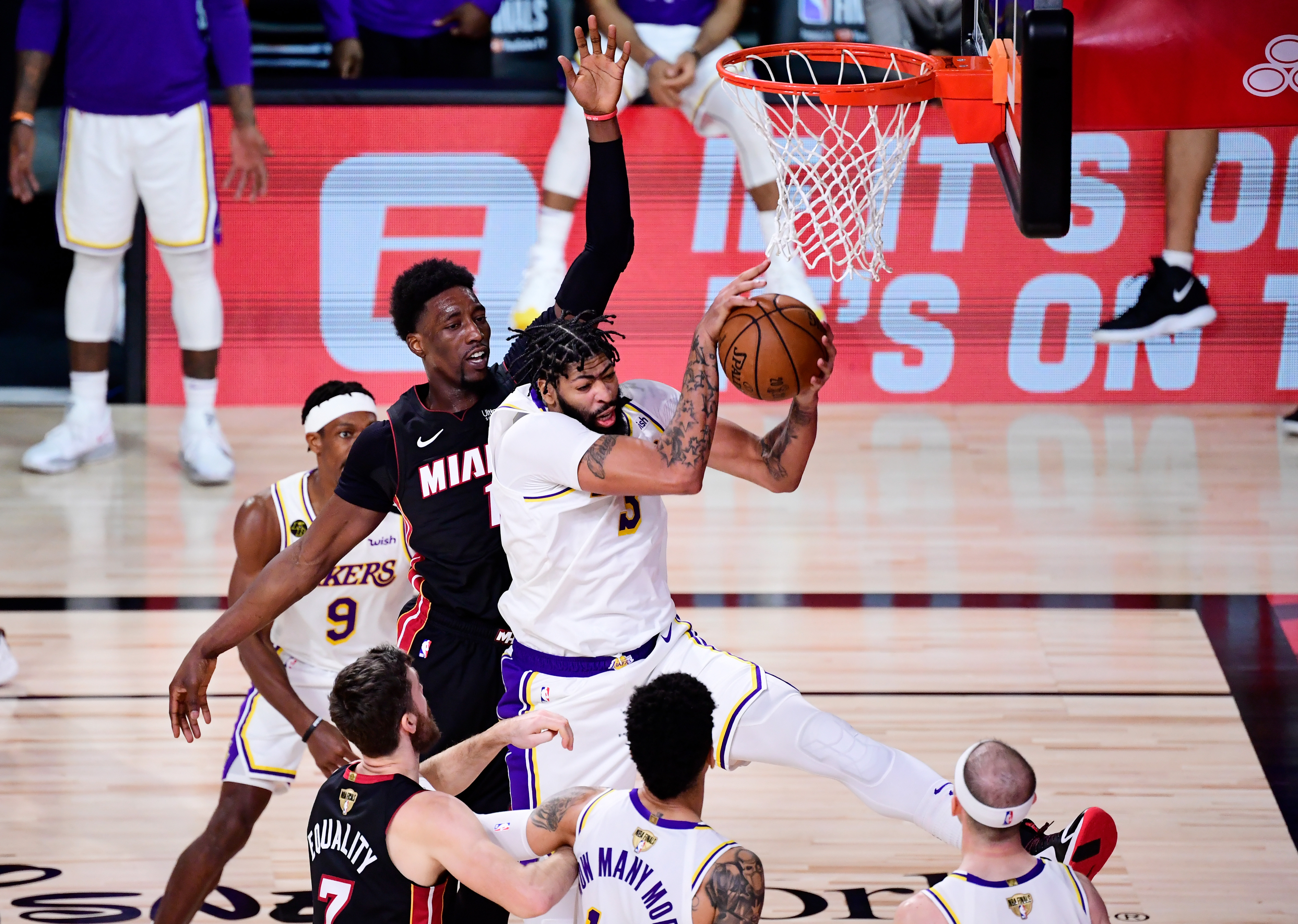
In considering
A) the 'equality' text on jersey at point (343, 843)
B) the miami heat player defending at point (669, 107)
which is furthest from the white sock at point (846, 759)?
the miami heat player defending at point (669, 107)

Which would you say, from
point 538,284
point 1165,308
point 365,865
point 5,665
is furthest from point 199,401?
point 365,865

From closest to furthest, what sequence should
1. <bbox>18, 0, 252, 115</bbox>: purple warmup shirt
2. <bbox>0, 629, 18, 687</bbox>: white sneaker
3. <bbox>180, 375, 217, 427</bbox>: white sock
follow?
<bbox>0, 629, 18, 687</bbox>: white sneaker → <bbox>18, 0, 252, 115</bbox>: purple warmup shirt → <bbox>180, 375, 217, 427</bbox>: white sock

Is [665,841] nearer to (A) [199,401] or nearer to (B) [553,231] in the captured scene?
(A) [199,401]

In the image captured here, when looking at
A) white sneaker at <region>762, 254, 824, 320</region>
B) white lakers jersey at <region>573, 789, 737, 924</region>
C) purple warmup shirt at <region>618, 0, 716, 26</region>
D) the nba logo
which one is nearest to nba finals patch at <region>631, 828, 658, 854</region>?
white lakers jersey at <region>573, 789, 737, 924</region>

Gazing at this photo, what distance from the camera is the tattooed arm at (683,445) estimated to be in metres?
3.54

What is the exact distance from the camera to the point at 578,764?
3822 mm

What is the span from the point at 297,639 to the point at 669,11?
5091 millimetres

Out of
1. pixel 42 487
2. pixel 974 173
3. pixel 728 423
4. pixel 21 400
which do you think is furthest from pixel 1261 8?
pixel 21 400

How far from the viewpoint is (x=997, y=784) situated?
3.01 metres

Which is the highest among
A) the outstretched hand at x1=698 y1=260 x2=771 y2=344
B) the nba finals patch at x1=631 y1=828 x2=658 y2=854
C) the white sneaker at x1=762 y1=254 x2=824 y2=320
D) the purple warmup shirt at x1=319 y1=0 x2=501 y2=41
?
the purple warmup shirt at x1=319 y1=0 x2=501 y2=41

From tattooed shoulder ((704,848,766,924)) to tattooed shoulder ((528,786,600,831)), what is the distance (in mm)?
379

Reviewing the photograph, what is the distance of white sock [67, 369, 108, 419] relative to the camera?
824cm

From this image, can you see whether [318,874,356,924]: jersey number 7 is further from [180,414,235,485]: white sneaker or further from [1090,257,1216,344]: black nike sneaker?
[1090,257,1216,344]: black nike sneaker

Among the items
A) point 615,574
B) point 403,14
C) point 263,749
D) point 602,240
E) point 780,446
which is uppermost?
point 403,14
